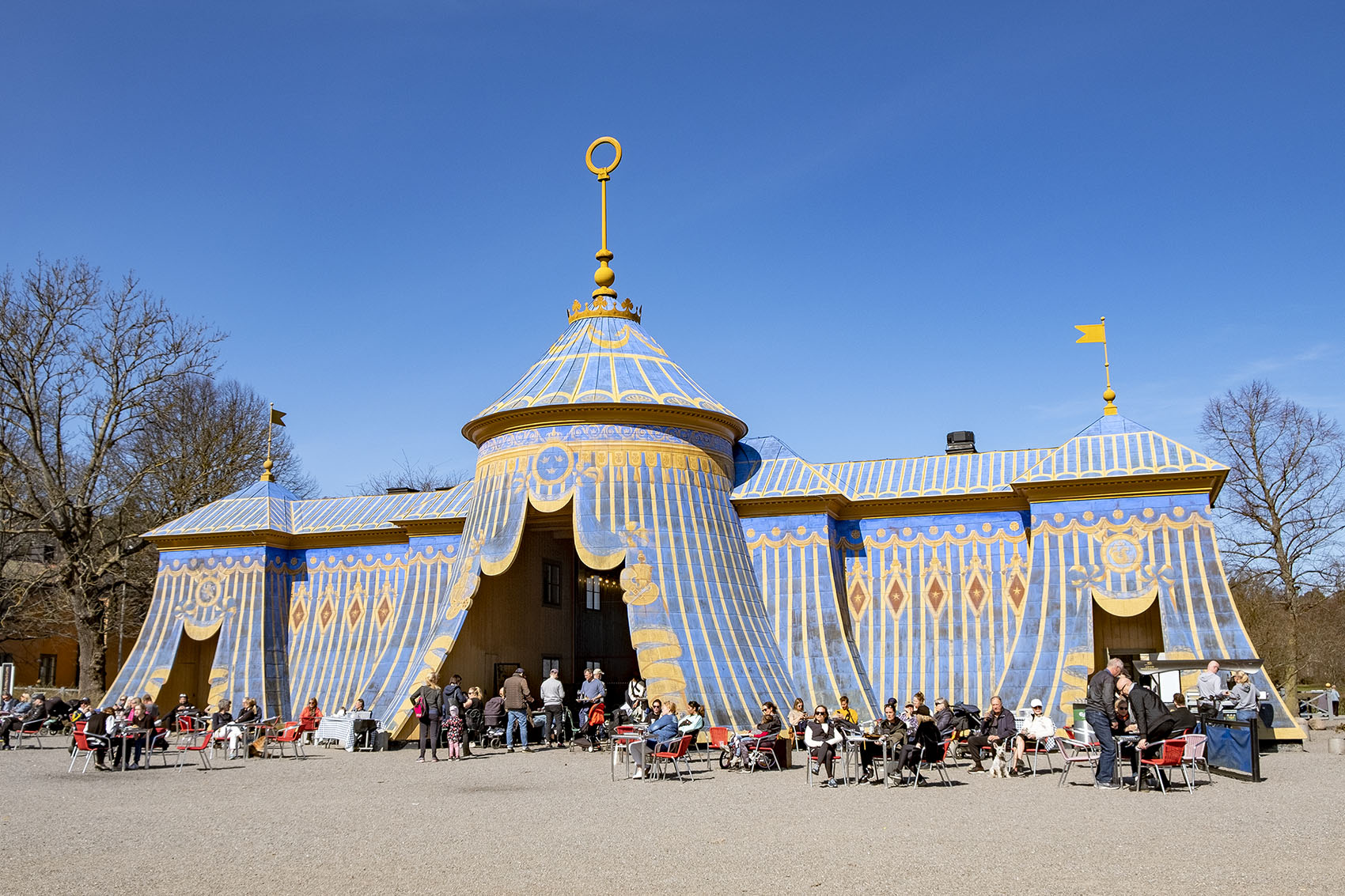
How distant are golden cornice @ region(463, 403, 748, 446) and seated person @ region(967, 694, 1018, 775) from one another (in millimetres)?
7308

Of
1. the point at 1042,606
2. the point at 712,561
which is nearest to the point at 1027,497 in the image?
the point at 1042,606

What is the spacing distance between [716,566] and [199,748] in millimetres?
8412

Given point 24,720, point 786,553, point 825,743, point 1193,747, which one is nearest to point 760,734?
point 825,743

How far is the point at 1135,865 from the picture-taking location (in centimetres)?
781

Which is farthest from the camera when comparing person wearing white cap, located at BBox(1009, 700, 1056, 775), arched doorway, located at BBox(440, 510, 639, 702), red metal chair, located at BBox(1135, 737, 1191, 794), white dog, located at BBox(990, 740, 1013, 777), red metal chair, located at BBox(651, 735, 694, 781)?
arched doorway, located at BBox(440, 510, 639, 702)

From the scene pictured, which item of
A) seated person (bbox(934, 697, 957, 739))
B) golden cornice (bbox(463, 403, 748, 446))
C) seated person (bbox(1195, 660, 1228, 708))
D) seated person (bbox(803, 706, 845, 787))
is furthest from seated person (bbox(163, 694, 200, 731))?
seated person (bbox(1195, 660, 1228, 708))

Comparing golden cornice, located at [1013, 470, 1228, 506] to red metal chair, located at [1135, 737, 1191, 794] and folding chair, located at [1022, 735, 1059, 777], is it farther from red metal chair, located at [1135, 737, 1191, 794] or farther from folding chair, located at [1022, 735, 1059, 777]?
red metal chair, located at [1135, 737, 1191, 794]

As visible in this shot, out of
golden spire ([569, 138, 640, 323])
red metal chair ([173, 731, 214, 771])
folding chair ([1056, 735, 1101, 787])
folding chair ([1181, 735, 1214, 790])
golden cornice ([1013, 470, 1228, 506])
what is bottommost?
red metal chair ([173, 731, 214, 771])

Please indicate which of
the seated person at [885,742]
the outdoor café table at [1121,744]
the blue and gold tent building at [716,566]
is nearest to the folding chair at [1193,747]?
A: the outdoor café table at [1121,744]

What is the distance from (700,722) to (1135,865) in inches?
314

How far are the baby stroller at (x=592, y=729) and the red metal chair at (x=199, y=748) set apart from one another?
18.1 ft

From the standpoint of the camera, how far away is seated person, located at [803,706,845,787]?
13.5 metres

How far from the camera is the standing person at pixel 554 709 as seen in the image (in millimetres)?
19219

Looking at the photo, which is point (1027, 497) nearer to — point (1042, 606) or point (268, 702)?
point (1042, 606)
